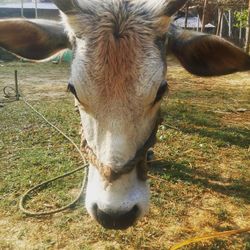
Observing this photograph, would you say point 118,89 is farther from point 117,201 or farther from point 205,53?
point 205,53

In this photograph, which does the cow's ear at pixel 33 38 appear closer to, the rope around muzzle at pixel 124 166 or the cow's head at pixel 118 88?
the cow's head at pixel 118 88

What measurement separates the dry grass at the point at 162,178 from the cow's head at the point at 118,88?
1187mm

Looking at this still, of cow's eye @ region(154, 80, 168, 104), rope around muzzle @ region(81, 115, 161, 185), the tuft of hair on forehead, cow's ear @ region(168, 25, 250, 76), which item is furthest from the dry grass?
rope around muzzle @ region(81, 115, 161, 185)

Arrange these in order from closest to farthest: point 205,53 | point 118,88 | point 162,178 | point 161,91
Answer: point 118,88, point 161,91, point 205,53, point 162,178

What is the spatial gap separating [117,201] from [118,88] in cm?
72

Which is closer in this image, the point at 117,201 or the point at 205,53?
the point at 117,201

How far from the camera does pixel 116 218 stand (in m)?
2.36

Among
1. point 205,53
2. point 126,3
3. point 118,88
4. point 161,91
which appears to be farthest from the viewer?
point 205,53

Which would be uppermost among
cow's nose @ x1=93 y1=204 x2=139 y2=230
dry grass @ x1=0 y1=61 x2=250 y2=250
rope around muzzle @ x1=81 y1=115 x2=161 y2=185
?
rope around muzzle @ x1=81 y1=115 x2=161 y2=185

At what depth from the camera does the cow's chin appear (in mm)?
2352

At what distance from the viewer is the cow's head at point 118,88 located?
7.79 feet

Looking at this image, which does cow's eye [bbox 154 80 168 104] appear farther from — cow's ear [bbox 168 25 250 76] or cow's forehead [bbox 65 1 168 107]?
cow's ear [bbox 168 25 250 76]

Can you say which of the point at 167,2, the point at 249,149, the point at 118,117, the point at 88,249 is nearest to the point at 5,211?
the point at 88,249

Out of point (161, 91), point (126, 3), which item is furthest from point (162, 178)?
point (126, 3)
